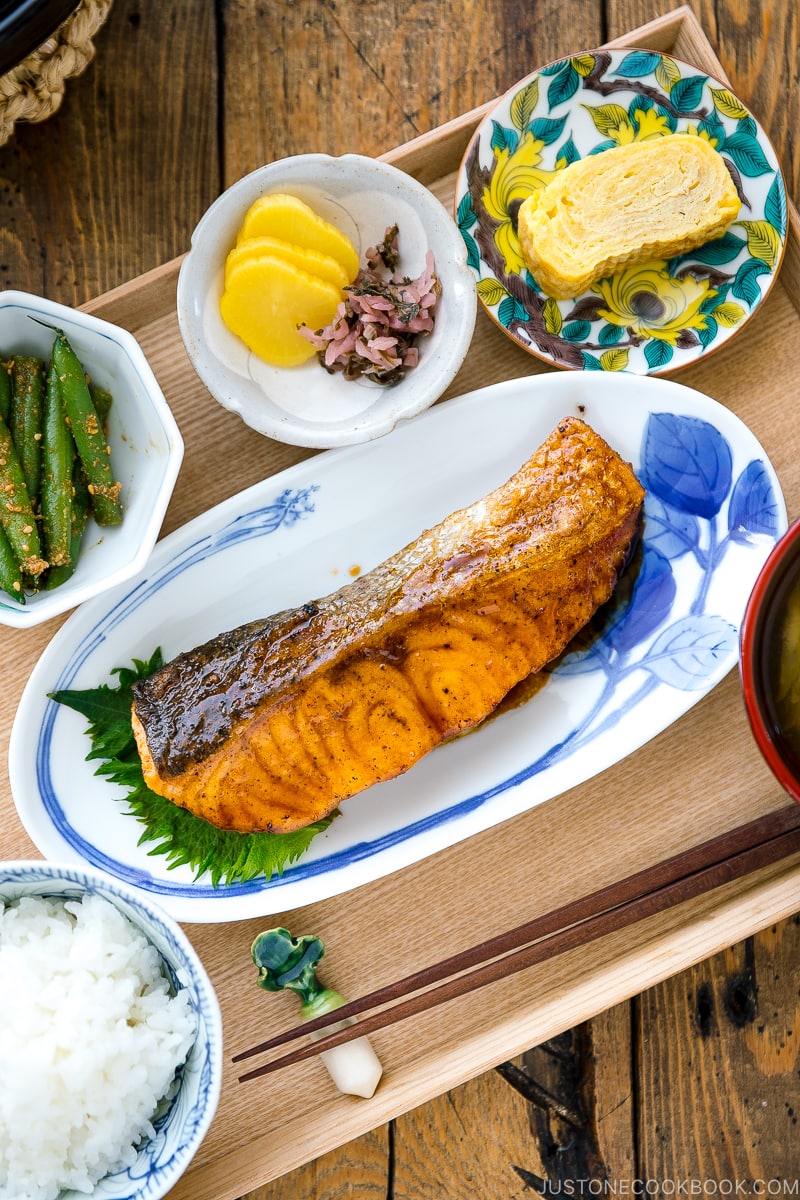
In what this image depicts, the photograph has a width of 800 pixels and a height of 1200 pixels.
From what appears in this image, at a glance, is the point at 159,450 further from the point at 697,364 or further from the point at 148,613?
the point at 697,364

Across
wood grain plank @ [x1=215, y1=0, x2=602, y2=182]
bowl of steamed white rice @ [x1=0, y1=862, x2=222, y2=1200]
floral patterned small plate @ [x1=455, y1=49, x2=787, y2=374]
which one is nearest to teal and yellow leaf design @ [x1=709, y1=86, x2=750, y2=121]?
floral patterned small plate @ [x1=455, y1=49, x2=787, y2=374]

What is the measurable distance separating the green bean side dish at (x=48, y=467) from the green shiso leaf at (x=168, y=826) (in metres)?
0.33

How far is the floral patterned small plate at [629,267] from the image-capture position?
238cm

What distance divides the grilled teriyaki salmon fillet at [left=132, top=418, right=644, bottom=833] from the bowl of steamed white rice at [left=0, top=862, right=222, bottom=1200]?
321 mm

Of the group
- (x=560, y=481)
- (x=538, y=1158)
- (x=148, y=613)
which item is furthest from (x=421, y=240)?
(x=538, y=1158)

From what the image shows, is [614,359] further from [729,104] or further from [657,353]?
[729,104]

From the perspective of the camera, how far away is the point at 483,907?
2.39 m

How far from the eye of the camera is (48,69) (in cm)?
220

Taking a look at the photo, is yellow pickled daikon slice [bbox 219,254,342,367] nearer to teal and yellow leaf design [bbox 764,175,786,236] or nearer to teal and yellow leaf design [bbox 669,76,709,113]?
teal and yellow leaf design [bbox 669,76,709,113]

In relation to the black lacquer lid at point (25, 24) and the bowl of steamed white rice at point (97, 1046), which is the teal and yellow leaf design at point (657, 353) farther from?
the bowl of steamed white rice at point (97, 1046)

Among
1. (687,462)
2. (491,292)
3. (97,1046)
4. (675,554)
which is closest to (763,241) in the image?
(687,462)

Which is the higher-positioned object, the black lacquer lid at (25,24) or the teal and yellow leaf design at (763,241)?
the black lacquer lid at (25,24)

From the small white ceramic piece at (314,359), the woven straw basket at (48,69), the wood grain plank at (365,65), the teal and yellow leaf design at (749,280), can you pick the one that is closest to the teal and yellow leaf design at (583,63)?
the wood grain plank at (365,65)

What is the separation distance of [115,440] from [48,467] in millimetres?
181
